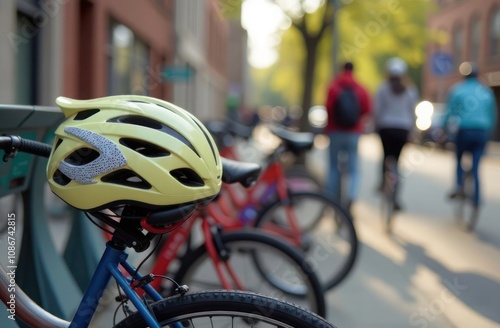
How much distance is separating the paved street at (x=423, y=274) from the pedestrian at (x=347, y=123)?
0.65m

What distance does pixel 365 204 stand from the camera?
10.9 meters

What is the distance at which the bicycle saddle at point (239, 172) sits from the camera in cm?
278

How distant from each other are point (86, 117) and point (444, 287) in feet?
13.9

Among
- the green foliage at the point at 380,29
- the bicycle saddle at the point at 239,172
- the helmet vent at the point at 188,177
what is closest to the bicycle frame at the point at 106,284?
the helmet vent at the point at 188,177

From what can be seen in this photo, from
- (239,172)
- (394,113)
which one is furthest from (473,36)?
(239,172)

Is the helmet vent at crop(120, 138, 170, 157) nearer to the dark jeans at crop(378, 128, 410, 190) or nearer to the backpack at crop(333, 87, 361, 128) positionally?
the backpack at crop(333, 87, 361, 128)

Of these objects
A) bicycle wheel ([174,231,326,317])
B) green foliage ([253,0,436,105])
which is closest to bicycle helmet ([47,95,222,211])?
bicycle wheel ([174,231,326,317])

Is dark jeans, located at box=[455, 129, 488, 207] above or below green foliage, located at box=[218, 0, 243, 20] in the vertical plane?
below

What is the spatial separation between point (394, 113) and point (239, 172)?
601 cm

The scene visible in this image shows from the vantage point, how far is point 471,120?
8016 mm

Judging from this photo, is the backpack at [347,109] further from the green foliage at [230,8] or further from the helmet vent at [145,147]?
the green foliage at [230,8]

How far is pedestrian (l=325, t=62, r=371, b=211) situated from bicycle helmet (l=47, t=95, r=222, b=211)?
6.22 meters

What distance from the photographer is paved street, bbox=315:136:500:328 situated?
184 inches

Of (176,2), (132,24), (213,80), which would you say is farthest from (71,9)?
(213,80)
